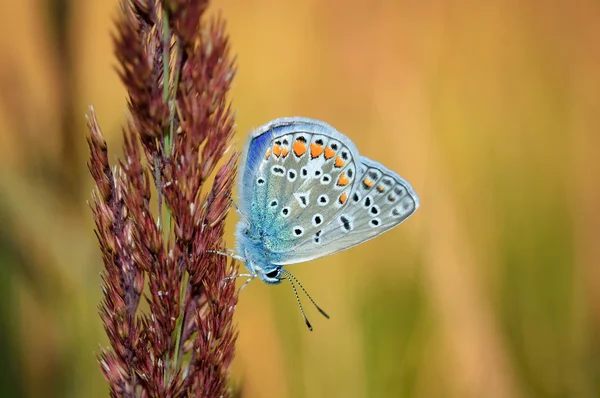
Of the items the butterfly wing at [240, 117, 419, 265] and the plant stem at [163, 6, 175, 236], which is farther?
the butterfly wing at [240, 117, 419, 265]

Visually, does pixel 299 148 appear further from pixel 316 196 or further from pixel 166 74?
pixel 166 74

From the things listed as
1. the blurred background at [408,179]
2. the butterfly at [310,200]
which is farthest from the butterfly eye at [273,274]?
the blurred background at [408,179]

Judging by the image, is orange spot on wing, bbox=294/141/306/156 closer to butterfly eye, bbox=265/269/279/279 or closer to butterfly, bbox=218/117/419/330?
butterfly, bbox=218/117/419/330

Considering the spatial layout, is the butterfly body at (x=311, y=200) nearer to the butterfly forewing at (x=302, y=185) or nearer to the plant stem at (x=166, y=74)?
the butterfly forewing at (x=302, y=185)

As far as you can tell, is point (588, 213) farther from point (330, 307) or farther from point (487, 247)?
point (330, 307)

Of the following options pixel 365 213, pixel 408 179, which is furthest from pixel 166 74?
pixel 408 179

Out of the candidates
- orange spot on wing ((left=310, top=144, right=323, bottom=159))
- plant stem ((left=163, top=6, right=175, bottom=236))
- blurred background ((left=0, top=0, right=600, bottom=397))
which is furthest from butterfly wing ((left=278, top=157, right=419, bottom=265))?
plant stem ((left=163, top=6, right=175, bottom=236))

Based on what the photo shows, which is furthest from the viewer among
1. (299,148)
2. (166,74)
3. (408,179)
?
(408,179)
